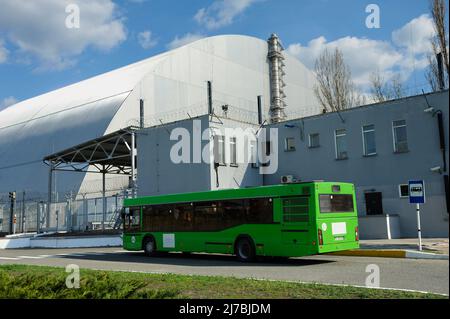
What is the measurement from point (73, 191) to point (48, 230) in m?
5.13

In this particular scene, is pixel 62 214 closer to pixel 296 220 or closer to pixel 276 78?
pixel 296 220

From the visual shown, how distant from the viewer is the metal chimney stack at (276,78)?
53.8 metres

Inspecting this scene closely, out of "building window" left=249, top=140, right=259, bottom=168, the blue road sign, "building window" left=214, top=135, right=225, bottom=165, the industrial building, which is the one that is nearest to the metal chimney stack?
Answer: the industrial building

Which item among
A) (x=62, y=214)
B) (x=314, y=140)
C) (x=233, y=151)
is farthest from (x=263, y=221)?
(x=62, y=214)

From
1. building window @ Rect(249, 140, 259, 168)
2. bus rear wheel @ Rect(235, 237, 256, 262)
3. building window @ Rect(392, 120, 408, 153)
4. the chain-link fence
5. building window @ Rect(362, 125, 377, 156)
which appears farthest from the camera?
the chain-link fence

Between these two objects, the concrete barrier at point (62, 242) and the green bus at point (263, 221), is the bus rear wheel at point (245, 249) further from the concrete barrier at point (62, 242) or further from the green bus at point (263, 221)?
the concrete barrier at point (62, 242)

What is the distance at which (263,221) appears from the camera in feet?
55.6

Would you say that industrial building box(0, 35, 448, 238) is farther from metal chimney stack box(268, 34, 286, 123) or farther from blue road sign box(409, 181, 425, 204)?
blue road sign box(409, 181, 425, 204)

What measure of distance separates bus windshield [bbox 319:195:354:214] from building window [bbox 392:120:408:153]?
9613 mm

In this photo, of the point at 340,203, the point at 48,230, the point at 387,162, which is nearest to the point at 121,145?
the point at 48,230

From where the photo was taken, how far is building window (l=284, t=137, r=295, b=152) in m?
30.3

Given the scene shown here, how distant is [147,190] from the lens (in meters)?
32.6

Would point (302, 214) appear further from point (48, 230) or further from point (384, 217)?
point (48, 230)

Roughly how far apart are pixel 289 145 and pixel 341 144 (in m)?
3.61
